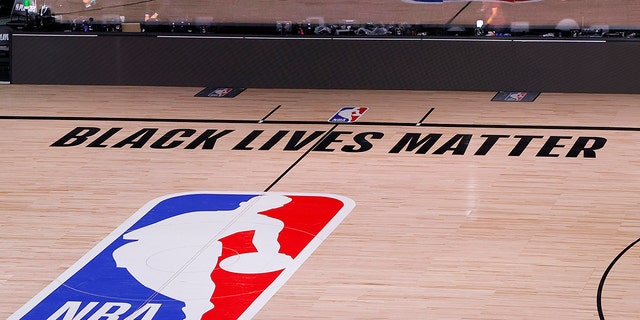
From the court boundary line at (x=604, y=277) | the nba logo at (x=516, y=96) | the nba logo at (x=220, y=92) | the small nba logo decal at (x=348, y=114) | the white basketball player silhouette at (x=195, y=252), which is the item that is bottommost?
the nba logo at (x=220, y=92)

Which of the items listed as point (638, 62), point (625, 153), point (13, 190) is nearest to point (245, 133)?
point (13, 190)

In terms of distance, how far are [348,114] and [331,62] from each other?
Answer: 1525 mm

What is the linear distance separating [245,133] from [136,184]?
2.11 metres

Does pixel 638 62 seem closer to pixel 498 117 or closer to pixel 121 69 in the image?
pixel 498 117

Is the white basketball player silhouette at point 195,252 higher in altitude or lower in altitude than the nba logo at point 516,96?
higher

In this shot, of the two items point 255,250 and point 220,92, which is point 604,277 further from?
point 220,92

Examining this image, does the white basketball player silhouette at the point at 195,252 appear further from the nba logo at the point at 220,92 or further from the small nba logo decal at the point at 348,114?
the nba logo at the point at 220,92

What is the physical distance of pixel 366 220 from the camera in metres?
8.95

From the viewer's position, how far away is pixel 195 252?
26.8 ft

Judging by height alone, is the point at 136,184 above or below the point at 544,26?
below

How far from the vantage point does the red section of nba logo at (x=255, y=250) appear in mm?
7176

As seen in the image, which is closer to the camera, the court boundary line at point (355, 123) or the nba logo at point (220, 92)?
the court boundary line at point (355, 123)

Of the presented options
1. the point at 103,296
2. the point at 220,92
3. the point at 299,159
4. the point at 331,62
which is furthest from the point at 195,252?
the point at 331,62

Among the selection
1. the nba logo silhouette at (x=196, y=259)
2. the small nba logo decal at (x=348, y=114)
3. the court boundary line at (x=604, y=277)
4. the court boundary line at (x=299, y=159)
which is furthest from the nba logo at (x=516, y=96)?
the court boundary line at (x=604, y=277)
